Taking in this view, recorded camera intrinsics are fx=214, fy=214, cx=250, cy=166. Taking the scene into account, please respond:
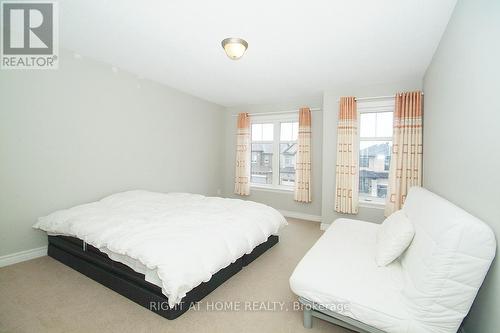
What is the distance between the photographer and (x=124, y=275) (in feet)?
6.12

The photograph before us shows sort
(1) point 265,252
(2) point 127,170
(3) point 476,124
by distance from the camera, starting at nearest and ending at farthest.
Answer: (3) point 476,124, (1) point 265,252, (2) point 127,170

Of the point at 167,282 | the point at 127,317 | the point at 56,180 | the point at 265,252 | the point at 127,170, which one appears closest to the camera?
the point at 167,282

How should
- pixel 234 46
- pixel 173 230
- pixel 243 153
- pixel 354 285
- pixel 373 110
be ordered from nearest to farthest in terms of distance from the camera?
pixel 354 285, pixel 173 230, pixel 234 46, pixel 373 110, pixel 243 153

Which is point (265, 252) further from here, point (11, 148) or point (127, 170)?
point (11, 148)

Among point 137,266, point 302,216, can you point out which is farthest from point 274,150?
point 137,266

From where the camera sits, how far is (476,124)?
1.34 m

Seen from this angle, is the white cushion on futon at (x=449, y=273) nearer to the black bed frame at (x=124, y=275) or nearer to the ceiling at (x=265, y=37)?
the black bed frame at (x=124, y=275)

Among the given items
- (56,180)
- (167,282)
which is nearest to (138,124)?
(56,180)

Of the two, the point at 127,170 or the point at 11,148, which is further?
the point at 127,170

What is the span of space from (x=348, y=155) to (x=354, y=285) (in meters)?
2.66

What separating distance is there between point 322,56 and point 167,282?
2878mm

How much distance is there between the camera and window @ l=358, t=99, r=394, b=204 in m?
3.60
